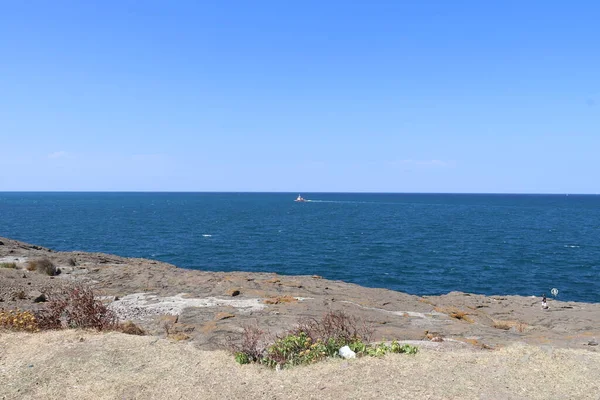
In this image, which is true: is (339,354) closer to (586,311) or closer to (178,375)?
(178,375)

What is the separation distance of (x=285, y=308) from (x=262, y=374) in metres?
8.75

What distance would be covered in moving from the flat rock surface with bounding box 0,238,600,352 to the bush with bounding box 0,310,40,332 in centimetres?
382

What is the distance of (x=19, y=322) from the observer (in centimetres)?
1268

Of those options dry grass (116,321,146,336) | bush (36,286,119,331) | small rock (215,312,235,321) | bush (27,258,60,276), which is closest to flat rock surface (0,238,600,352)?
small rock (215,312,235,321)

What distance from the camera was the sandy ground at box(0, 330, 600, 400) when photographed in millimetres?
9086

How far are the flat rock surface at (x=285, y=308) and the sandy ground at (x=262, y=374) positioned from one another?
6.87ft

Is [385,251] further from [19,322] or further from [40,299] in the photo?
[19,322]

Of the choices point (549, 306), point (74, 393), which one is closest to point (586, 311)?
point (549, 306)

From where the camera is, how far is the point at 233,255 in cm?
5222

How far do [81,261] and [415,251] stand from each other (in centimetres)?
3804

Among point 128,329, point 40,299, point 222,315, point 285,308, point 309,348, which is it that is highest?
point 309,348

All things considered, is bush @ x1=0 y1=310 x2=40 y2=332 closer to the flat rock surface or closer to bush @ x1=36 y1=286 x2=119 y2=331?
bush @ x1=36 y1=286 x2=119 y2=331

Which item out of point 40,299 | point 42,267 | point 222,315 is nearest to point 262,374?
point 222,315

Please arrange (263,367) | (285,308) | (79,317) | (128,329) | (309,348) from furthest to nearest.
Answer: (285,308) < (128,329) < (79,317) < (309,348) < (263,367)
